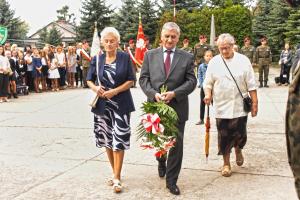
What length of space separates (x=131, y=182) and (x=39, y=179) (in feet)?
3.95

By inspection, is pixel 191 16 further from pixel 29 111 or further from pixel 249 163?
pixel 249 163

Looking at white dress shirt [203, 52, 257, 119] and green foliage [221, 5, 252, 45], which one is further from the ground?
green foliage [221, 5, 252, 45]

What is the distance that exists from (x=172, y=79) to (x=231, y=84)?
0.99 meters

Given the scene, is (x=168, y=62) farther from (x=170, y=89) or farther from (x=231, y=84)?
(x=231, y=84)

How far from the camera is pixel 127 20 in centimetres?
4166

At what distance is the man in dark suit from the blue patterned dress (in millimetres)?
390

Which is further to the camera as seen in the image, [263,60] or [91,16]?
[91,16]

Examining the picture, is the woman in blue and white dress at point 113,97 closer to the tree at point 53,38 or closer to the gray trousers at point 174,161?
the gray trousers at point 174,161

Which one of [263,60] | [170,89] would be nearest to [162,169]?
[170,89]

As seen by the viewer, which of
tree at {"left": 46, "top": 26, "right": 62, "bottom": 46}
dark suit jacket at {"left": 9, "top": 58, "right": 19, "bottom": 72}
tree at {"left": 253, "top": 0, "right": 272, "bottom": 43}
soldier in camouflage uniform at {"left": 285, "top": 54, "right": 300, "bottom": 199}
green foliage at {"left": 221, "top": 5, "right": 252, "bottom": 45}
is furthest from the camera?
tree at {"left": 46, "top": 26, "right": 62, "bottom": 46}

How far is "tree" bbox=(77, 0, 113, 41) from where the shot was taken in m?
42.1

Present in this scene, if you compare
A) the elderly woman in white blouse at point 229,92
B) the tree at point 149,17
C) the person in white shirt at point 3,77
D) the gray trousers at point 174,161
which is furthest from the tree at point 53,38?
the gray trousers at point 174,161

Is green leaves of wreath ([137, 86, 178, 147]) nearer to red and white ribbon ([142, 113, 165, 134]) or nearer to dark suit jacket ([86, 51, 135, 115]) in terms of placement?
red and white ribbon ([142, 113, 165, 134])

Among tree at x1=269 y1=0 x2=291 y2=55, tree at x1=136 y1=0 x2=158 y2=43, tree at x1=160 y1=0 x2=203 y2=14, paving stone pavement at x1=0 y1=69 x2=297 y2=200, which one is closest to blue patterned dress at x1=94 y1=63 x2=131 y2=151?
paving stone pavement at x1=0 y1=69 x2=297 y2=200
